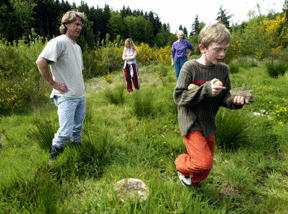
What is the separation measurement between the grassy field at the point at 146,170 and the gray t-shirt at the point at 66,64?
71 cm

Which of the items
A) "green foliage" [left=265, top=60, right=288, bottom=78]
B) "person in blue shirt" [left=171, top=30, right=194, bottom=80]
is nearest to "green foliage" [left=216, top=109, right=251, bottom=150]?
"person in blue shirt" [left=171, top=30, right=194, bottom=80]

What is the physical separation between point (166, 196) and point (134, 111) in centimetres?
242

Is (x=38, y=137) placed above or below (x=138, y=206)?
above

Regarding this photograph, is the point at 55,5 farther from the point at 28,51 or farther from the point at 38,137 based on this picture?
the point at 38,137

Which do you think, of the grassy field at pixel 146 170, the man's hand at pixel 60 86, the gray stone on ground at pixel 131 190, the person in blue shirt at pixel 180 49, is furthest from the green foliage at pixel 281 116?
the man's hand at pixel 60 86

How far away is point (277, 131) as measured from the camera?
2898 mm

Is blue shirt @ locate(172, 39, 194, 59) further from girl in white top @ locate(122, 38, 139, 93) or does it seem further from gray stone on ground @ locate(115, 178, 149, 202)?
gray stone on ground @ locate(115, 178, 149, 202)

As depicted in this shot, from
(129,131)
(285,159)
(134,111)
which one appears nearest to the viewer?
(285,159)

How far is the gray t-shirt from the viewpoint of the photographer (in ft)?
6.64

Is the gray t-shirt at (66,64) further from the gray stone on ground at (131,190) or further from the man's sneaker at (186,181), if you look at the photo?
the man's sneaker at (186,181)

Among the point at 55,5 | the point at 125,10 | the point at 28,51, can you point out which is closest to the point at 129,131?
the point at 28,51

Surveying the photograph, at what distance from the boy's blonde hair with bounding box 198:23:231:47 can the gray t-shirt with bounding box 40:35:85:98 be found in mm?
1615

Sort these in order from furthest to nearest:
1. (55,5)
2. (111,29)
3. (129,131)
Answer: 1. (111,29)
2. (55,5)
3. (129,131)

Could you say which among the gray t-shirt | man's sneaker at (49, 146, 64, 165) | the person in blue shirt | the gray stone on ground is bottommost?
the gray stone on ground
